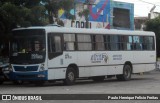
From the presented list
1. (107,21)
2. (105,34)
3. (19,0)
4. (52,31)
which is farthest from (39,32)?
(107,21)

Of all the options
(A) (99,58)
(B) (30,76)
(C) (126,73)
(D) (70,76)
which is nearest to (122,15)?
(C) (126,73)

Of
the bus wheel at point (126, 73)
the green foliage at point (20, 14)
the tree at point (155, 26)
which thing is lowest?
the bus wheel at point (126, 73)

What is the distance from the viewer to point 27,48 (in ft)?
74.5

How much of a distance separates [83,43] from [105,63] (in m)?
2.34

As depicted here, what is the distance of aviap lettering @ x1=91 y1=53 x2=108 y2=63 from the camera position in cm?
2533

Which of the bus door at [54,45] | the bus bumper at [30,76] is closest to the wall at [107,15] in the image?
the bus door at [54,45]

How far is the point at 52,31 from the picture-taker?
2266 centimetres

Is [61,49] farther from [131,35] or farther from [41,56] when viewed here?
[131,35]

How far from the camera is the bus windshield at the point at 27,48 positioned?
22.3 meters

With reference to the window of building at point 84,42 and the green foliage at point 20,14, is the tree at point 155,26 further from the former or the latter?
the green foliage at point 20,14

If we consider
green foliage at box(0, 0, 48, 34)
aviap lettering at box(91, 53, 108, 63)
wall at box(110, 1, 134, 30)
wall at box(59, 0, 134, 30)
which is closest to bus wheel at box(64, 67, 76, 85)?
aviap lettering at box(91, 53, 108, 63)

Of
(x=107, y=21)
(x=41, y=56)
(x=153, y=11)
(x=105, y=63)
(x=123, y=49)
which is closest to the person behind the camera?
(x=41, y=56)

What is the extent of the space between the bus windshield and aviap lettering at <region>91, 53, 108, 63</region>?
3877 millimetres

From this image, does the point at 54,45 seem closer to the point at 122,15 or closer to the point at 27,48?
the point at 27,48
